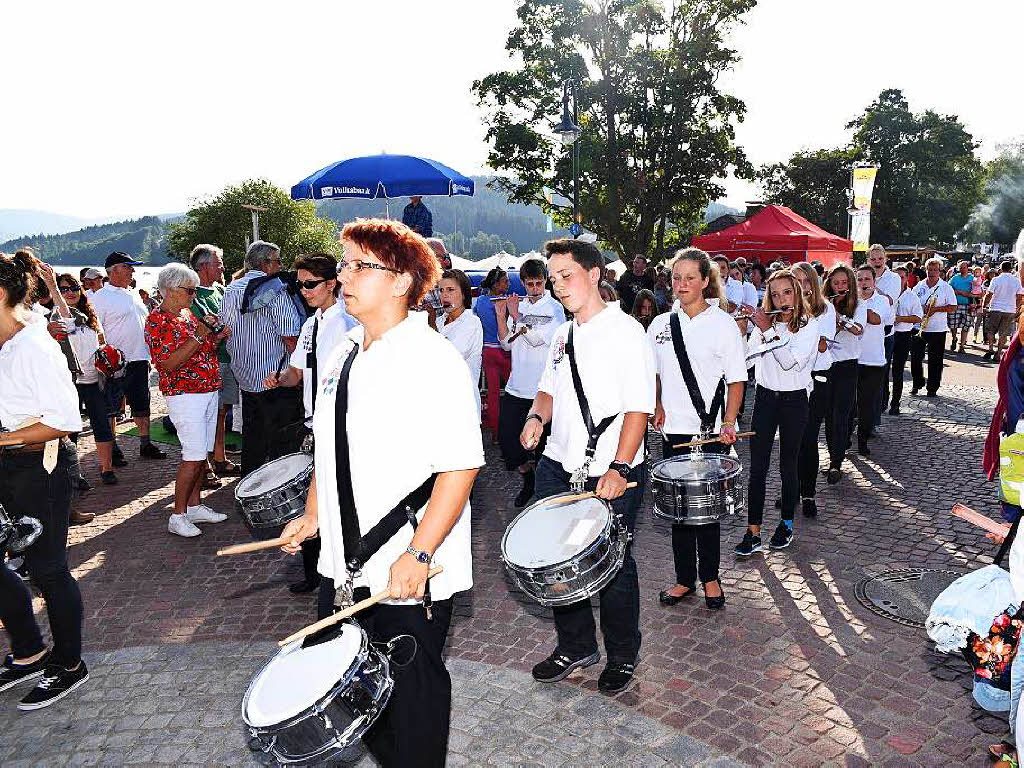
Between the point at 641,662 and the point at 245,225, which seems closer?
the point at 641,662

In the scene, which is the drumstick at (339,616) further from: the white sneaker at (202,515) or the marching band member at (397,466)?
the white sneaker at (202,515)

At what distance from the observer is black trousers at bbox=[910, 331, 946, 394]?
1245 centimetres

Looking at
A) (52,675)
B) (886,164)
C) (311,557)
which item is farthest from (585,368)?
(886,164)

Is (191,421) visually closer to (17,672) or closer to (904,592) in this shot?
(17,672)

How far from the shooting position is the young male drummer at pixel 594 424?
13.0 ft

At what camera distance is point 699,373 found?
503 centimetres

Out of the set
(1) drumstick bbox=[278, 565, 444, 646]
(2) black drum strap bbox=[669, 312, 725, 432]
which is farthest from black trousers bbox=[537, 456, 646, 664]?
(1) drumstick bbox=[278, 565, 444, 646]

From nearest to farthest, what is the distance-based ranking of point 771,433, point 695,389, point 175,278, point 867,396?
point 695,389
point 771,433
point 175,278
point 867,396

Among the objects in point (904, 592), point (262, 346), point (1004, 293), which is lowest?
point (904, 592)

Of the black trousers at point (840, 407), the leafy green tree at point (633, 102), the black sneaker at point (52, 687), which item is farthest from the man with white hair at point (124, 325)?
the leafy green tree at point (633, 102)

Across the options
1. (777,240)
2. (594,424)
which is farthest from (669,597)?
(777,240)

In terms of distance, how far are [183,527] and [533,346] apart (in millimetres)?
3517

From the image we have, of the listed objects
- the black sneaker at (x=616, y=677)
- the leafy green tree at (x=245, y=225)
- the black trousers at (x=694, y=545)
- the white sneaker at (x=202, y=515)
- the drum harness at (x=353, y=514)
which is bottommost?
the black sneaker at (x=616, y=677)

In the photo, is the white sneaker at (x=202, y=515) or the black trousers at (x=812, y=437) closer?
the black trousers at (x=812, y=437)
